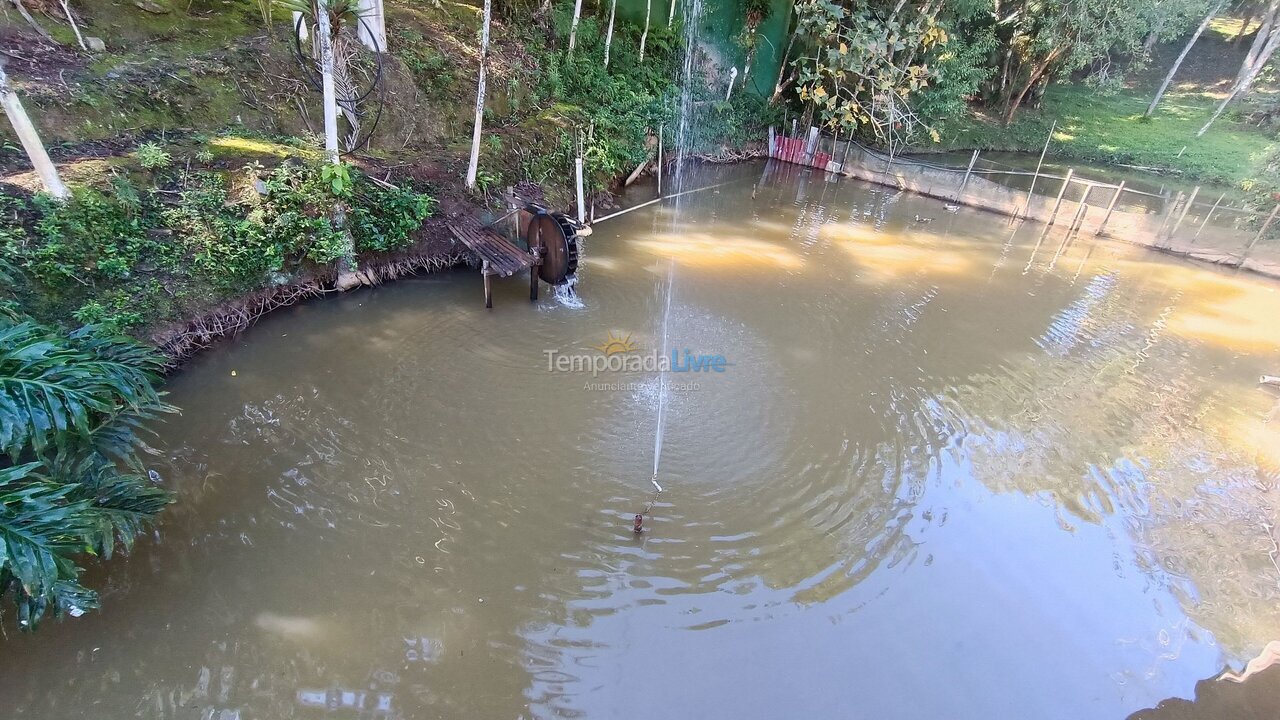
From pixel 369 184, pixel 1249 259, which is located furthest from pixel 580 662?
pixel 1249 259

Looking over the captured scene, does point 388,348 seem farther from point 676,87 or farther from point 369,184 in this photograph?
point 676,87

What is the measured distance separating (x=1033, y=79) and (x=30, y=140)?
983 inches

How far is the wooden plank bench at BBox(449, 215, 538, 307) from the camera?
23.7ft

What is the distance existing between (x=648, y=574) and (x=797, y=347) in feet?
13.8

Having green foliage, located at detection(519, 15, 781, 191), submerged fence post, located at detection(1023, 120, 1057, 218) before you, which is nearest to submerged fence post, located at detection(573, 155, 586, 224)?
green foliage, located at detection(519, 15, 781, 191)

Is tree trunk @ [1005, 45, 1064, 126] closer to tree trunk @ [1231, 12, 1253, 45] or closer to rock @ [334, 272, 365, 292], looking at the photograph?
tree trunk @ [1231, 12, 1253, 45]

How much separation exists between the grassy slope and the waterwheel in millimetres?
18551

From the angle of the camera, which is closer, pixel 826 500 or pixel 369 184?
pixel 826 500

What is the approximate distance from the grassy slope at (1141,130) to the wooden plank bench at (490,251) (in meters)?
19.0

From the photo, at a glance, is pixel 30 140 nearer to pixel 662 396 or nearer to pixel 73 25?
pixel 73 25

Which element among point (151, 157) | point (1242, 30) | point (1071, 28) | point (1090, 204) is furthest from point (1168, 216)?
point (1242, 30)

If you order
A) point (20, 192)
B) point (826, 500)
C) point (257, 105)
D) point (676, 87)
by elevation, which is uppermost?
point (676, 87)

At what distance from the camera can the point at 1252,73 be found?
19625 millimetres

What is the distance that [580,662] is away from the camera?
3.81 metres
